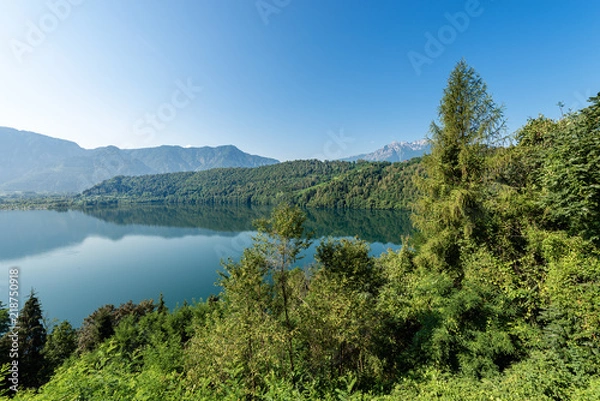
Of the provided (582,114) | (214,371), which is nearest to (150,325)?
(214,371)

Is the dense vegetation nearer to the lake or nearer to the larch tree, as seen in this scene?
the larch tree

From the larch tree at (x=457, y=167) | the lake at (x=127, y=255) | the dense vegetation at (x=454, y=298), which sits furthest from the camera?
the lake at (x=127, y=255)

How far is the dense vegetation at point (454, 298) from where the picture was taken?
25.5 ft

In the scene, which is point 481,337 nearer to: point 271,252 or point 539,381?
point 539,381

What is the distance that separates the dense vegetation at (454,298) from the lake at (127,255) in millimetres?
11153

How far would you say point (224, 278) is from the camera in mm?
9023

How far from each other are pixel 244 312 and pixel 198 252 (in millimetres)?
73357

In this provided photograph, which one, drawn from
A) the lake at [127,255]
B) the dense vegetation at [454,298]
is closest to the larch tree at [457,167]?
the dense vegetation at [454,298]

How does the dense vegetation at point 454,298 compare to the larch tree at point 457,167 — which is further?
the larch tree at point 457,167

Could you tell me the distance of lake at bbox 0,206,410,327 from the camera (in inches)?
1858

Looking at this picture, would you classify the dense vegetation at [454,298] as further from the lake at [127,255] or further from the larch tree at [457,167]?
the lake at [127,255]

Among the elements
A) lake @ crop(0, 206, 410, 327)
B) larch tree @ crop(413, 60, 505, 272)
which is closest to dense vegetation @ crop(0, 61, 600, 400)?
larch tree @ crop(413, 60, 505, 272)

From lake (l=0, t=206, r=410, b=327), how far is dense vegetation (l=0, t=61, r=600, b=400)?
11.2 meters

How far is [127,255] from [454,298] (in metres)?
88.4
